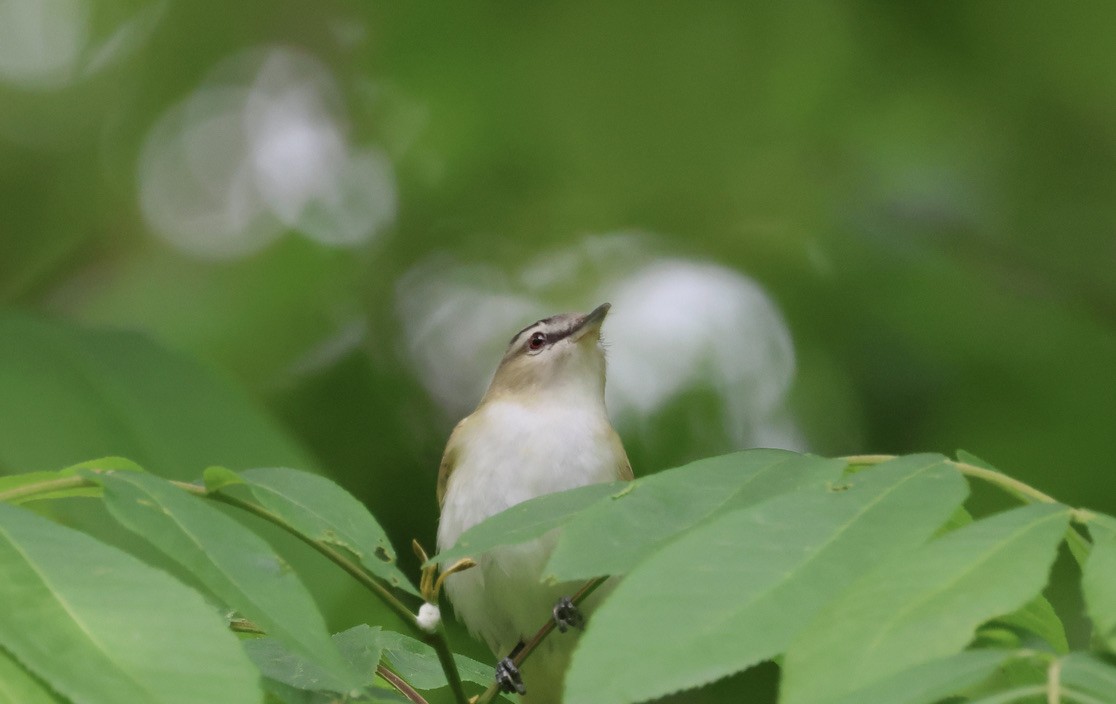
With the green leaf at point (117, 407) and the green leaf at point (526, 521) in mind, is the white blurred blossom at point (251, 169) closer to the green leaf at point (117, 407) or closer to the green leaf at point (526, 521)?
the green leaf at point (117, 407)

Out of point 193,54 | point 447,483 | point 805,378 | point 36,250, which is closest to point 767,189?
point 805,378

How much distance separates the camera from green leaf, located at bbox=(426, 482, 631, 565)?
1.63 metres

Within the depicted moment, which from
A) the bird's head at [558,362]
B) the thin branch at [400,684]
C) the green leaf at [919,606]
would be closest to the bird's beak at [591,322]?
the bird's head at [558,362]

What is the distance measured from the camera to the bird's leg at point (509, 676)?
8.85 ft

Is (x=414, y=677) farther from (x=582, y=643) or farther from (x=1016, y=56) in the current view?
(x=1016, y=56)

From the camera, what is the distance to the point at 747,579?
1.35 metres

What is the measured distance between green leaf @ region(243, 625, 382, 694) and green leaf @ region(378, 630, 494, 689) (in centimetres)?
21

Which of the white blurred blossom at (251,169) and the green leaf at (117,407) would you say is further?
the white blurred blossom at (251,169)

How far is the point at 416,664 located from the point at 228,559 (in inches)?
45.9

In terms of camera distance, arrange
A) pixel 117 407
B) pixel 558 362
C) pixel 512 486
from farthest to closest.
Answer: pixel 558 362 < pixel 512 486 < pixel 117 407

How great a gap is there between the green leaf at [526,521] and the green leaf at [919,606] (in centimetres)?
44

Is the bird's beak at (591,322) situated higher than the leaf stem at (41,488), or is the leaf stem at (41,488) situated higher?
the leaf stem at (41,488)

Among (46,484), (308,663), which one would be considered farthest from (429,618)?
(46,484)

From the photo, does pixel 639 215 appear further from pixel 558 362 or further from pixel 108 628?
pixel 108 628
